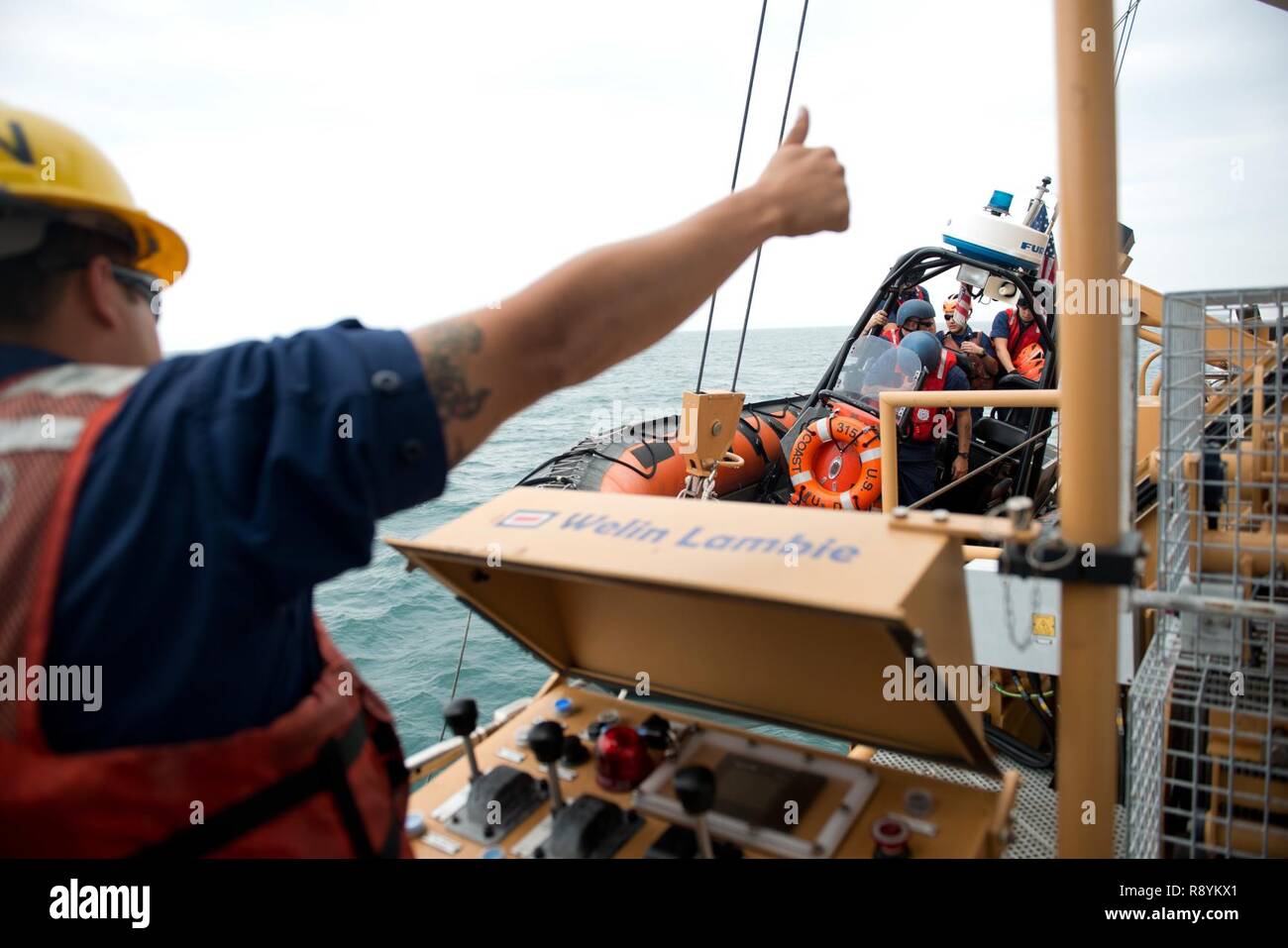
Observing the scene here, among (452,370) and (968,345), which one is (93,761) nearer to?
(452,370)

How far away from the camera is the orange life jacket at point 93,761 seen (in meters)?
0.88

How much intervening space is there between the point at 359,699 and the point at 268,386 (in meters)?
0.61

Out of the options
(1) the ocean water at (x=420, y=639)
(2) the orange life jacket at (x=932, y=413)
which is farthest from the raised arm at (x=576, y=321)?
(2) the orange life jacket at (x=932, y=413)

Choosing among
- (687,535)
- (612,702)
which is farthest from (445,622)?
(687,535)

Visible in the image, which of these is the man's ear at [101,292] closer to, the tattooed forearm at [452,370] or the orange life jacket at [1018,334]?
the tattooed forearm at [452,370]

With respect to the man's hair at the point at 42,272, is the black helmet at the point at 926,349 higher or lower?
higher

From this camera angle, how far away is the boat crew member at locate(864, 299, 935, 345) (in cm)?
637

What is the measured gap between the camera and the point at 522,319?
104 centimetres

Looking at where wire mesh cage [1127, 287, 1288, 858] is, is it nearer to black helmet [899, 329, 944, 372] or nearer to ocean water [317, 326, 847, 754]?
ocean water [317, 326, 847, 754]

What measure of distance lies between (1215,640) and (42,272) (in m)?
2.16

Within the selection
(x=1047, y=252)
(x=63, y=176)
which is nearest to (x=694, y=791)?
(x=63, y=176)

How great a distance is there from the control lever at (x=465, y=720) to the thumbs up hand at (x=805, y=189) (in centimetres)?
117

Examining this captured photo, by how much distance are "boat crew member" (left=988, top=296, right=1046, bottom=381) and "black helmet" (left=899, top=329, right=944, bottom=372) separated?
1119 millimetres

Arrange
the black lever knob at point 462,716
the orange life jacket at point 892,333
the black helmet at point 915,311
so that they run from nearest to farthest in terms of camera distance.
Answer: the black lever knob at point 462,716, the black helmet at point 915,311, the orange life jacket at point 892,333
